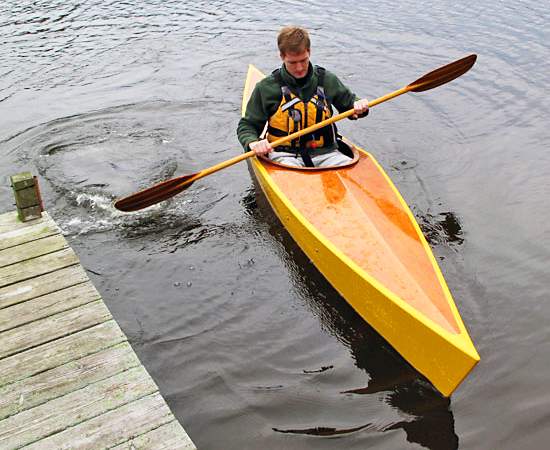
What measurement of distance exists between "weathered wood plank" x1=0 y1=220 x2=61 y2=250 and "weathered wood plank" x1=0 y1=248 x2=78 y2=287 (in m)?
0.24

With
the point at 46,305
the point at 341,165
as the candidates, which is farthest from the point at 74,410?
the point at 341,165

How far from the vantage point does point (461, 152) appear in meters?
5.81

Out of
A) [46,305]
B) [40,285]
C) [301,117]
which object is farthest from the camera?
[301,117]

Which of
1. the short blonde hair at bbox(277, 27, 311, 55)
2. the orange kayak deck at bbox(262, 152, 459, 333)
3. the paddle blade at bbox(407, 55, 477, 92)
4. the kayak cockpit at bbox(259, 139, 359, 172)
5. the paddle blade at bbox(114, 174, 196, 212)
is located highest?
the short blonde hair at bbox(277, 27, 311, 55)

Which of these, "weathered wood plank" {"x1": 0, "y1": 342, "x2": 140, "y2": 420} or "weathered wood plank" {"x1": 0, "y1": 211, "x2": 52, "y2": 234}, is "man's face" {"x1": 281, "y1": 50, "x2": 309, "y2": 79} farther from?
"weathered wood plank" {"x1": 0, "y1": 342, "x2": 140, "y2": 420}

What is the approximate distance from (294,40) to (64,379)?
2.61 meters

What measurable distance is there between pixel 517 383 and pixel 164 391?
1.93 m

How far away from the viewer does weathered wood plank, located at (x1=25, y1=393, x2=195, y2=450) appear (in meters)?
2.33

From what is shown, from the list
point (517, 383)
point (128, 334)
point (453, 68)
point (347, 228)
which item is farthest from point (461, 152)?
point (128, 334)

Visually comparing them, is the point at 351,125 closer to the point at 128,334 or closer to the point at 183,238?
the point at 183,238

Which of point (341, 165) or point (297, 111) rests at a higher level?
point (297, 111)

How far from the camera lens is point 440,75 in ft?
15.8

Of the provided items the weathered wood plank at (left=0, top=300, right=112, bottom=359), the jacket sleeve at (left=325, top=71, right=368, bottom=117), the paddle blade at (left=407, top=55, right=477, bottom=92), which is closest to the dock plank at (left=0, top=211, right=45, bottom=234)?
the weathered wood plank at (left=0, top=300, right=112, bottom=359)

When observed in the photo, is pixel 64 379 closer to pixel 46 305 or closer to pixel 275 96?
pixel 46 305
